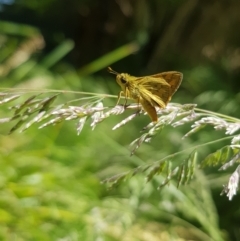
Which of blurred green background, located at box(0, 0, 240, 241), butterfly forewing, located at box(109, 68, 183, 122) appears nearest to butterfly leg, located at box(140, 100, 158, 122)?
butterfly forewing, located at box(109, 68, 183, 122)

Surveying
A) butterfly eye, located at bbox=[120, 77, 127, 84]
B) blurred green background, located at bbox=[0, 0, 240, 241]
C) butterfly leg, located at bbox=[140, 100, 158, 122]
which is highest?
butterfly eye, located at bbox=[120, 77, 127, 84]

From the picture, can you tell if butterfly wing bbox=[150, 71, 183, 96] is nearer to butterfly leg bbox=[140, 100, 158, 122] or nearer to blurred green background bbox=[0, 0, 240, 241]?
butterfly leg bbox=[140, 100, 158, 122]

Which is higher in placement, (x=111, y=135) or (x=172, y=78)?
(x=172, y=78)

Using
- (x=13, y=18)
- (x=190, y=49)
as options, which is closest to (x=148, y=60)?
(x=190, y=49)

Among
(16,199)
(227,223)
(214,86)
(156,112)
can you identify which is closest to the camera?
(156,112)

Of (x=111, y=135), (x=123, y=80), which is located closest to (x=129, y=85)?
(x=123, y=80)

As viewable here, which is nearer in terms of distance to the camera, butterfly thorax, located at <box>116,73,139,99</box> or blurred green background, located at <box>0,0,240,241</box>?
butterfly thorax, located at <box>116,73,139,99</box>

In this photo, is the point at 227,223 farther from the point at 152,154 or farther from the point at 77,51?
the point at 77,51

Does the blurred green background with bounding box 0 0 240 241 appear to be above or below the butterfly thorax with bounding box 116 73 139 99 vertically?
below

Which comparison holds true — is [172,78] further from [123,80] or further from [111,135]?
[111,135]
